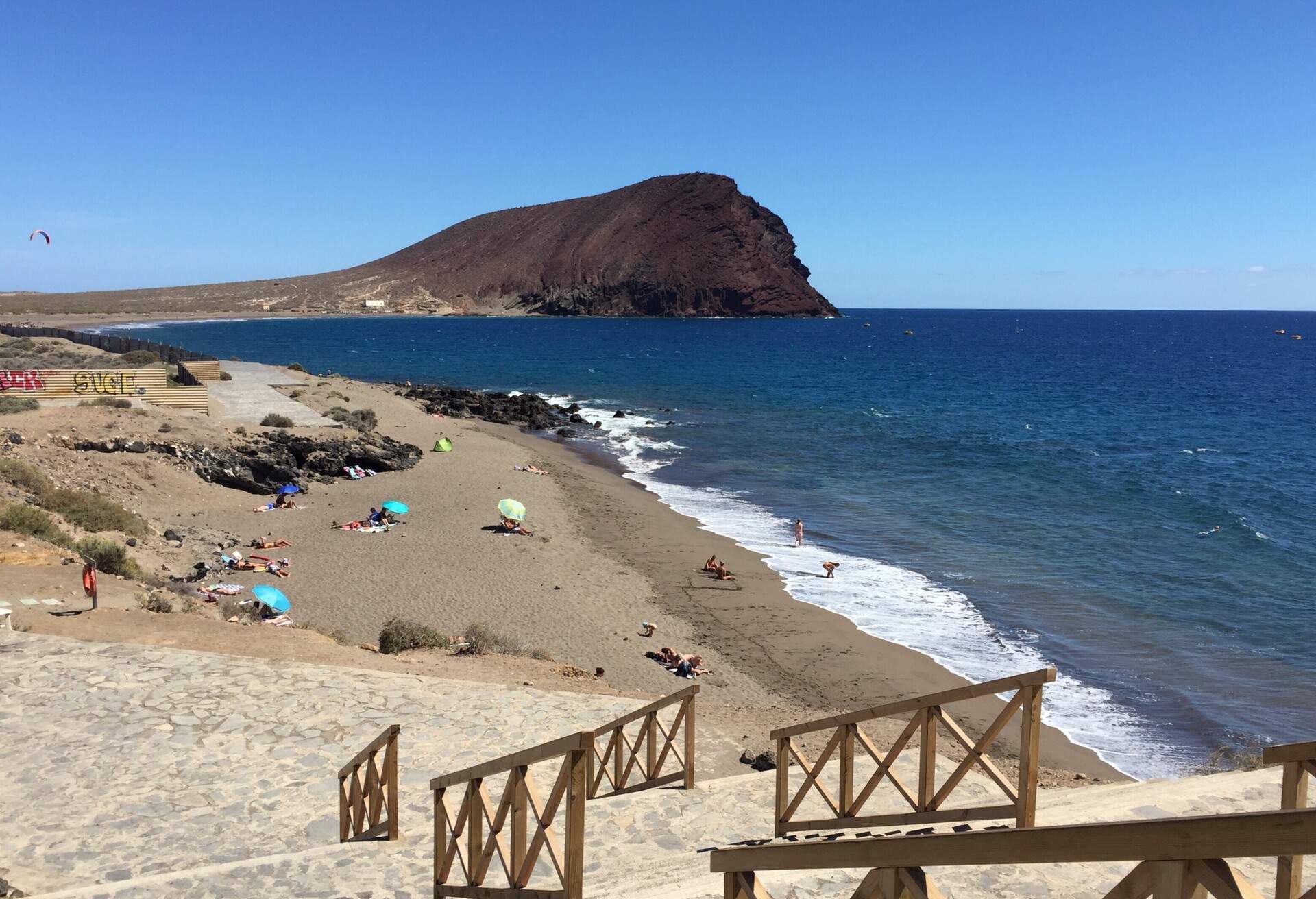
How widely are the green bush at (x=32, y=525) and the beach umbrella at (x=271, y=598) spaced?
392 centimetres

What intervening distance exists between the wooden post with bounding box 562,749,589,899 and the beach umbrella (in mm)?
12750

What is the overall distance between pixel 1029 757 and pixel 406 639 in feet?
34.8

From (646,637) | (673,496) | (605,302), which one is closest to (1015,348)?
(605,302)

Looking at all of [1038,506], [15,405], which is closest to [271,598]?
[15,405]

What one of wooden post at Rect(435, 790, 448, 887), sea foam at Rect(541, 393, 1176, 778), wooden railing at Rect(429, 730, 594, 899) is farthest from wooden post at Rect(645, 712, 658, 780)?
sea foam at Rect(541, 393, 1176, 778)

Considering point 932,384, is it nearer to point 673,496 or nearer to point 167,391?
point 673,496

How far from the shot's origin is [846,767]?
661 centimetres

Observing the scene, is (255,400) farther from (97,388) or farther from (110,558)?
(110,558)

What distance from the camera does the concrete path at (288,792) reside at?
636 centimetres

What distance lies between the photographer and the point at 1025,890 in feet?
18.2

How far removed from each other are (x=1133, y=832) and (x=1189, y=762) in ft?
40.9

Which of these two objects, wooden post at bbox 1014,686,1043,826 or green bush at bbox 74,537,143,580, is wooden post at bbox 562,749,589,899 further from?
green bush at bbox 74,537,143,580

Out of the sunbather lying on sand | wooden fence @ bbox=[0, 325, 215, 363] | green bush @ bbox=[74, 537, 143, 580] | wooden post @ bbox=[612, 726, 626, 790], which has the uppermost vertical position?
wooden fence @ bbox=[0, 325, 215, 363]

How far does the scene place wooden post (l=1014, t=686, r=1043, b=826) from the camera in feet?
16.6
